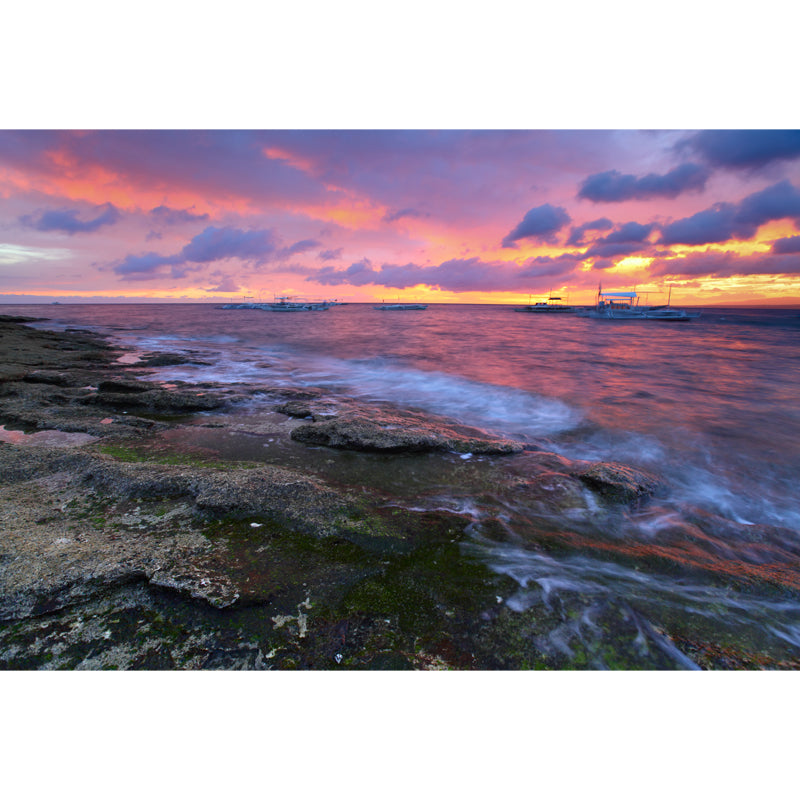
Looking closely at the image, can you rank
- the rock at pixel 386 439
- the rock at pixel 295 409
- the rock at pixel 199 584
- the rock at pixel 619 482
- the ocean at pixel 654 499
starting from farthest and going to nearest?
the rock at pixel 295 409
the rock at pixel 386 439
the rock at pixel 619 482
the ocean at pixel 654 499
the rock at pixel 199 584

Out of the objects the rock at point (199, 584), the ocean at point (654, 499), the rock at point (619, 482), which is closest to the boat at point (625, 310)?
the ocean at point (654, 499)

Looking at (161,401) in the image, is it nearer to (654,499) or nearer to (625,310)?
(654,499)

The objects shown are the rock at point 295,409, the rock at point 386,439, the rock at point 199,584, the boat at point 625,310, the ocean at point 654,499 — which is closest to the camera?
the rock at point 199,584

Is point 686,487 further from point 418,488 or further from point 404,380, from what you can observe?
point 404,380

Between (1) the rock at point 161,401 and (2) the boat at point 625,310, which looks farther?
(2) the boat at point 625,310

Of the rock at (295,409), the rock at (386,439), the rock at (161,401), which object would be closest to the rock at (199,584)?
the rock at (386,439)

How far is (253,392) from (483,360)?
11.3 m

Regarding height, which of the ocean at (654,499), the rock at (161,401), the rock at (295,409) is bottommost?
the ocean at (654,499)

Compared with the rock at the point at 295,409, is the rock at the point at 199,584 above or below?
above

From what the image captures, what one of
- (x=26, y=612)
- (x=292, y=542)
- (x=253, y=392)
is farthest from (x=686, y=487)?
(x=253, y=392)

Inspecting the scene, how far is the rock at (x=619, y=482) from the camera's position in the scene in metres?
3.93

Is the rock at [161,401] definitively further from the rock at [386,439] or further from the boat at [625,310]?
the boat at [625,310]

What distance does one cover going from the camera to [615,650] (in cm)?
210

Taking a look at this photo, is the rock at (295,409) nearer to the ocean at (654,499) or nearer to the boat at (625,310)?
the ocean at (654,499)
